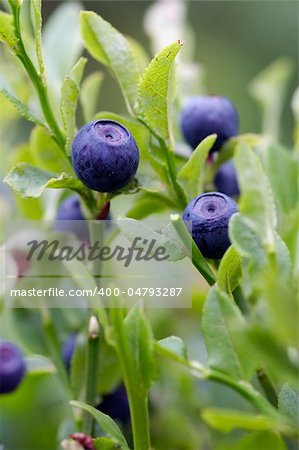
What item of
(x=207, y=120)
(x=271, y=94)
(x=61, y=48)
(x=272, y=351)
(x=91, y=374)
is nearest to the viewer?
(x=272, y=351)

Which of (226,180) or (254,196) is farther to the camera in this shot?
(226,180)

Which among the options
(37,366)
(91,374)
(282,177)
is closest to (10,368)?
(37,366)

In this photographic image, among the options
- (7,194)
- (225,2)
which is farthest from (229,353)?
(225,2)

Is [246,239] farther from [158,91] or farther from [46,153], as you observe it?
[46,153]

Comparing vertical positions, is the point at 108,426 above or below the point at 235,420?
below

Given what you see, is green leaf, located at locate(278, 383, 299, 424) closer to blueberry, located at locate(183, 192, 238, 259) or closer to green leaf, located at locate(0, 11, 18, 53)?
blueberry, located at locate(183, 192, 238, 259)

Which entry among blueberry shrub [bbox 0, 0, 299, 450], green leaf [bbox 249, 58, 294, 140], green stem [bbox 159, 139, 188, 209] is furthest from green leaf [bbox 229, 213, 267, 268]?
green leaf [bbox 249, 58, 294, 140]

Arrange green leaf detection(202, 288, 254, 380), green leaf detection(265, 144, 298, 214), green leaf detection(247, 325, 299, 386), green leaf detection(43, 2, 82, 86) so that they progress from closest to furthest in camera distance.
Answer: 1. green leaf detection(247, 325, 299, 386)
2. green leaf detection(202, 288, 254, 380)
3. green leaf detection(265, 144, 298, 214)
4. green leaf detection(43, 2, 82, 86)
